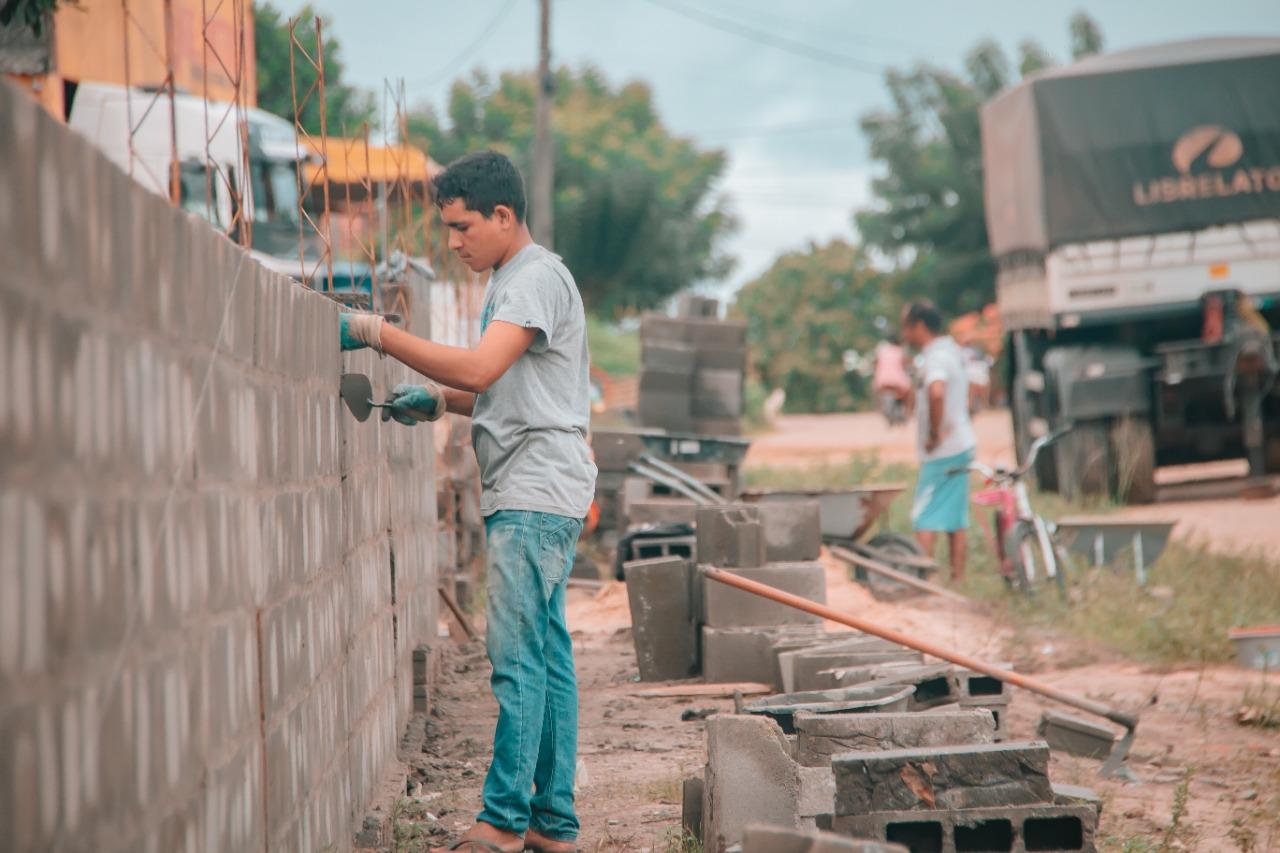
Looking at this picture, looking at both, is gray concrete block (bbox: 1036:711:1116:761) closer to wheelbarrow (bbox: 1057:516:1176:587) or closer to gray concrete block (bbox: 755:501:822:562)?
gray concrete block (bbox: 755:501:822:562)

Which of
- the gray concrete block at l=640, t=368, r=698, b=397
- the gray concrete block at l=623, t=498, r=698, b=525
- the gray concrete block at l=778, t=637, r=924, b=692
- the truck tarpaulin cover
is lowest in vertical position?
the gray concrete block at l=778, t=637, r=924, b=692

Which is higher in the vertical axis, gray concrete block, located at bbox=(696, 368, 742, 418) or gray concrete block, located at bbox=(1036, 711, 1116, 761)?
gray concrete block, located at bbox=(696, 368, 742, 418)

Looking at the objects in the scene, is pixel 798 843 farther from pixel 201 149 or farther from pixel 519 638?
pixel 201 149

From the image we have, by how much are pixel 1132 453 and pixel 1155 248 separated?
201cm

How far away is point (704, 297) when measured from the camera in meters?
13.1

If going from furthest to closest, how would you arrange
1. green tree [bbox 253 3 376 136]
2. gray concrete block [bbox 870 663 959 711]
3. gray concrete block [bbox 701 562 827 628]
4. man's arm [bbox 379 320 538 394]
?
green tree [bbox 253 3 376 136]
gray concrete block [bbox 701 562 827 628]
gray concrete block [bbox 870 663 959 711]
man's arm [bbox 379 320 538 394]

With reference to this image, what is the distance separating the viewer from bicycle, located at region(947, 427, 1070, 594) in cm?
856

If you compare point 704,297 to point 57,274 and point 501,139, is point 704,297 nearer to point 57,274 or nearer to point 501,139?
point 57,274

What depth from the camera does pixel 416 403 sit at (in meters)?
3.83

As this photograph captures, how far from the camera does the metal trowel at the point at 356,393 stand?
4.01 meters

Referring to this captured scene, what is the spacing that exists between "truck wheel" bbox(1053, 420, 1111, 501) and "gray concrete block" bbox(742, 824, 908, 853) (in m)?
10.6

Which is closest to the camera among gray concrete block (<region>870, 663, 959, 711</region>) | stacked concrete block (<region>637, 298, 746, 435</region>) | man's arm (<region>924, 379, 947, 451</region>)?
gray concrete block (<region>870, 663, 959, 711</region>)

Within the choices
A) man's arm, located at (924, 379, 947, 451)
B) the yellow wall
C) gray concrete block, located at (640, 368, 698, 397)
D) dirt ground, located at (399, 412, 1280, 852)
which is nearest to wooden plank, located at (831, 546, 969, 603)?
dirt ground, located at (399, 412, 1280, 852)

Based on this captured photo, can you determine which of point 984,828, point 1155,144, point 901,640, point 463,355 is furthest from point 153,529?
point 1155,144
